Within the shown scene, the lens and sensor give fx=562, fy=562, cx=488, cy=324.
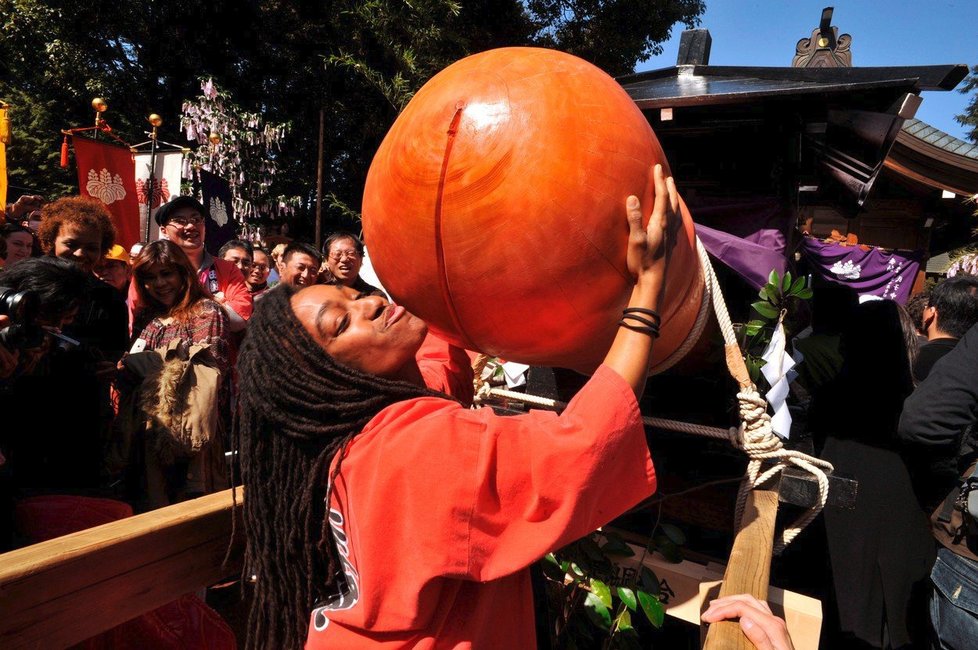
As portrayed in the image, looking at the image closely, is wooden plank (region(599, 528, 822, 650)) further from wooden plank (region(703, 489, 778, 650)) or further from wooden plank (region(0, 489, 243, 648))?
wooden plank (region(0, 489, 243, 648))

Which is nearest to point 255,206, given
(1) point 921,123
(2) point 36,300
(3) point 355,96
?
(3) point 355,96

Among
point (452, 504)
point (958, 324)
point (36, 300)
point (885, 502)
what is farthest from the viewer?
point (958, 324)

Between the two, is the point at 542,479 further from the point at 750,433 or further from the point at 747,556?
the point at 750,433

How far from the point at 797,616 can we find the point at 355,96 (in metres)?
12.7

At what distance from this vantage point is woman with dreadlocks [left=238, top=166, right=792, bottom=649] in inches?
41.2

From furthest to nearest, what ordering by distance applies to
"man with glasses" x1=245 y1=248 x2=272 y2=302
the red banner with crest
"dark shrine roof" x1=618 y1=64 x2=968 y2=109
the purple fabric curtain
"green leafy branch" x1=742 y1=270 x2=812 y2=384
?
the red banner with crest → "man with glasses" x1=245 y1=248 x2=272 y2=302 → the purple fabric curtain → "dark shrine roof" x1=618 y1=64 x2=968 y2=109 → "green leafy branch" x1=742 y1=270 x2=812 y2=384

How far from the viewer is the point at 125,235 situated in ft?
21.9

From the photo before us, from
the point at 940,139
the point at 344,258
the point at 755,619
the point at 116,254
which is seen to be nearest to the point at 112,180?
the point at 116,254

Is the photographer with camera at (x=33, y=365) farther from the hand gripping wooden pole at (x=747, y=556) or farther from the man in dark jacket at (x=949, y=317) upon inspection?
the man in dark jacket at (x=949, y=317)

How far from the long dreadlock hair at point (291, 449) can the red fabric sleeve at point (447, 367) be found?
0.44 m

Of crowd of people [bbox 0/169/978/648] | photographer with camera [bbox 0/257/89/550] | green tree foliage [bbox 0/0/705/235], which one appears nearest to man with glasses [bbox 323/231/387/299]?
crowd of people [bbox 0/169/978/648]

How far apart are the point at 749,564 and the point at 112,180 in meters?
7.51

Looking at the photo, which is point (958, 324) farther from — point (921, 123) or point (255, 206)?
point (255, 206)

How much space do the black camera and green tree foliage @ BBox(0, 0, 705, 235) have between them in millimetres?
9892
